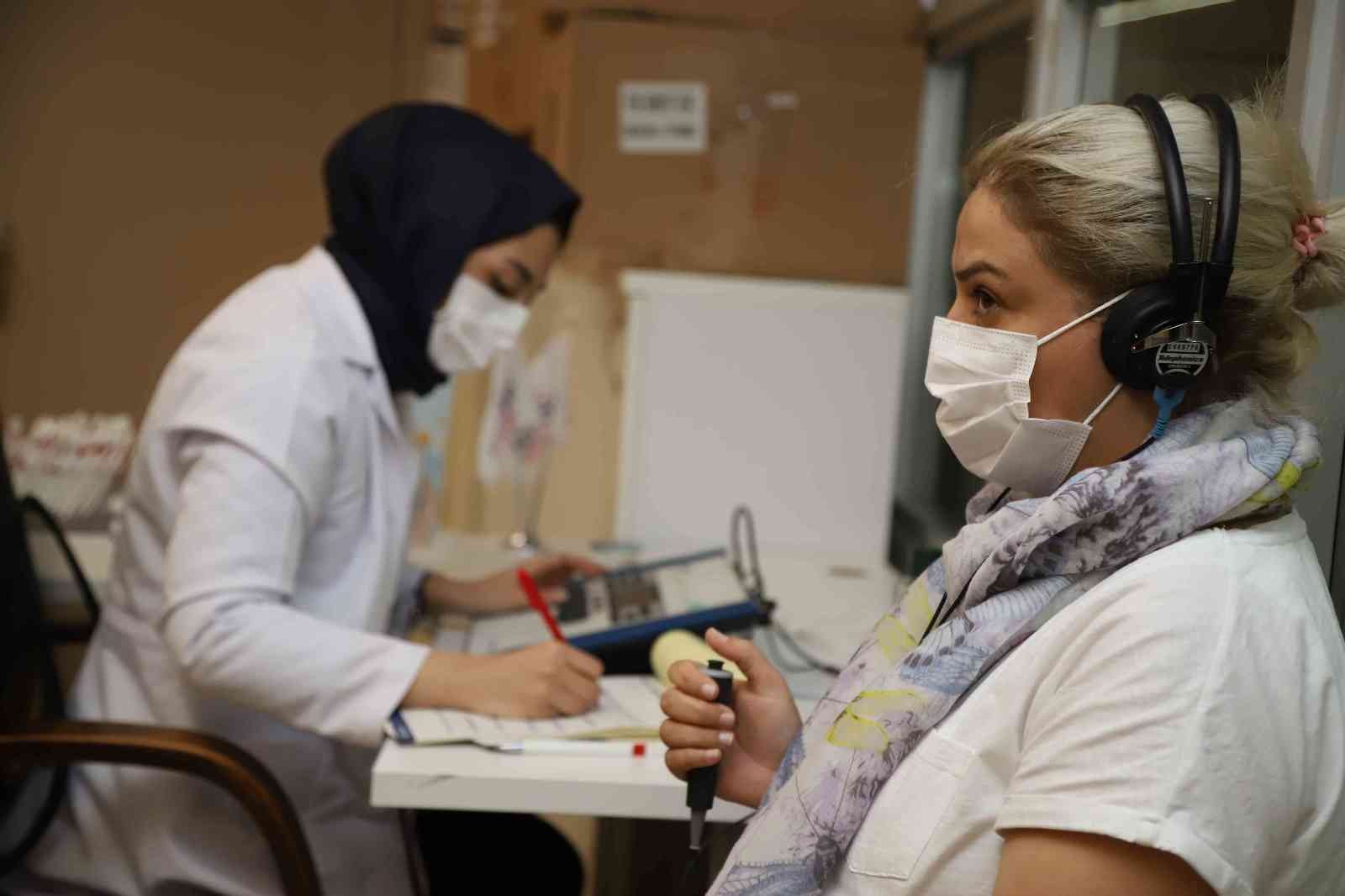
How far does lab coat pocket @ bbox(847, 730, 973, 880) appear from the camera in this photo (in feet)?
2.63

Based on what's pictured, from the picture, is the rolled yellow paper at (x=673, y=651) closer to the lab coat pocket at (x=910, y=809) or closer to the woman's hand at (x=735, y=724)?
the woman's hand at (x=735, y=724)

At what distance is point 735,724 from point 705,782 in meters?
0.05

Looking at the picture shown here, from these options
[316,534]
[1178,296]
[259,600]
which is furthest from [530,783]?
[1178,296]

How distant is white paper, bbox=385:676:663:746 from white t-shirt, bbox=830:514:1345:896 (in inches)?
18.2

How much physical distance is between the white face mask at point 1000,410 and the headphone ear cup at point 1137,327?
0.02 metres

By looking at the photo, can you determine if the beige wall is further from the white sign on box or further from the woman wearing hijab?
the woman wearing hijab

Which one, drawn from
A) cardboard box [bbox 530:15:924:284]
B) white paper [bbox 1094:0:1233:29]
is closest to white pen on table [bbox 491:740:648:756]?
white paper [bbox 1094:0:1233:29]

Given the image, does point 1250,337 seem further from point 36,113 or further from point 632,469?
point 36,113

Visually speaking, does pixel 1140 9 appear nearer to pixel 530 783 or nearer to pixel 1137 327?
pixel 1137 327

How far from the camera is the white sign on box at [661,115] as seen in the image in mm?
2225

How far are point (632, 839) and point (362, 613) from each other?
0.43m

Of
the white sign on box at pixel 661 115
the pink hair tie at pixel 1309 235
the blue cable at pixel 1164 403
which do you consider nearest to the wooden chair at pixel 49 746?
the blue cable at pixel 1164 403

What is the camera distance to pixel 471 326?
1607mm

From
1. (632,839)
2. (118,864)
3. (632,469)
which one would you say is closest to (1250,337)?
(632,839)
